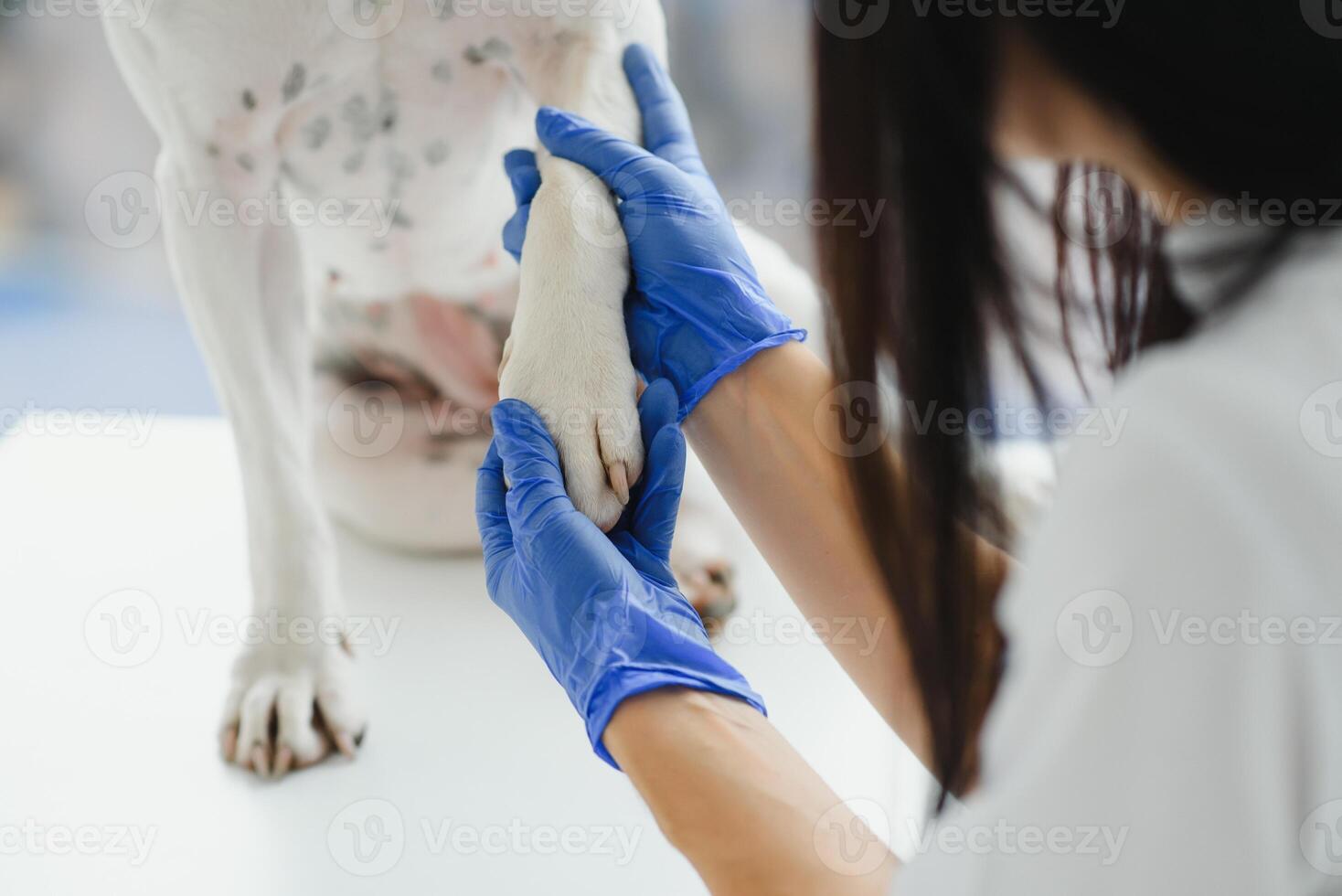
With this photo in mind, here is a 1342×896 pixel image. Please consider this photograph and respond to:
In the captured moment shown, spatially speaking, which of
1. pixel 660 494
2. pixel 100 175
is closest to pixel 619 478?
pixel 660 494

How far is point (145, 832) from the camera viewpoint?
1.04 m

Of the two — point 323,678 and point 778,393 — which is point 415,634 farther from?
point 778,393

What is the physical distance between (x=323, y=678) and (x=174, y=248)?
1.35 feet

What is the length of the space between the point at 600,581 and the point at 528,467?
3.8 inches

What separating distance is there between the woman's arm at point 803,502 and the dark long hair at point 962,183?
119 mm

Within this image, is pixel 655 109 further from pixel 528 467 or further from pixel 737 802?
pixel 737 802

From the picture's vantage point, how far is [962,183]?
24.9 inches

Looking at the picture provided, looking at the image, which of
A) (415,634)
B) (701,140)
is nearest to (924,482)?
(415,634)

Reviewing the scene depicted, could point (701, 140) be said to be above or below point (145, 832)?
above

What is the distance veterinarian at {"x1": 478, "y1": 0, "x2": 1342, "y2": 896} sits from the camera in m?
0.47

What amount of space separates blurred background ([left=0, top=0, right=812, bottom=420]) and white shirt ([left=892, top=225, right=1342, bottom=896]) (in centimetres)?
144

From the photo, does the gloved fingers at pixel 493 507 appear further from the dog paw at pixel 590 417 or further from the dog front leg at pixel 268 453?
the dog front leg at pixel 268 453

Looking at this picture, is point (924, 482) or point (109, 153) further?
point (109, 153)

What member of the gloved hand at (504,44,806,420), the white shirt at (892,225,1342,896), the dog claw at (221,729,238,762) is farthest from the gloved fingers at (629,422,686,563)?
the dog claw at (221,729,238,762)
